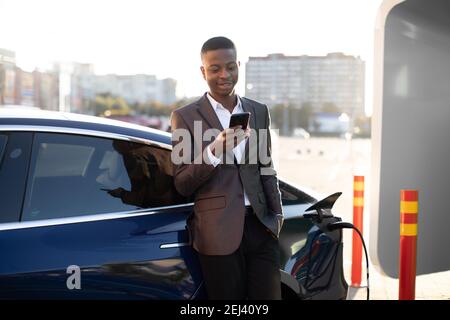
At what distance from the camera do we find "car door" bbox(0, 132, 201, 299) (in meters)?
2.40

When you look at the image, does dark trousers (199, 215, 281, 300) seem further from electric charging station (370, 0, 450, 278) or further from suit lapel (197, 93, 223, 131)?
electric charging station (370, 0, 450, 278)

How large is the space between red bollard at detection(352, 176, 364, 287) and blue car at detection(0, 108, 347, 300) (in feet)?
9.11

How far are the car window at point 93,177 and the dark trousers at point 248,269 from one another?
0.41 m

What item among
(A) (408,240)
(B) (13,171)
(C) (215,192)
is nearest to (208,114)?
(C) (215,192)

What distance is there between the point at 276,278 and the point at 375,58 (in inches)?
110

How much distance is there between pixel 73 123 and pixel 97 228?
1.66 feet

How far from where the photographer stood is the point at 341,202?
1177cm

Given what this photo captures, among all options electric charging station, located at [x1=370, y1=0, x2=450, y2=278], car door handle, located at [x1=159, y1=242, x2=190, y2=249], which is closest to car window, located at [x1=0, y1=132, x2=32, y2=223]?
Result: car door handle, located at [x1=159, y1=242, x2=190, y2=249]

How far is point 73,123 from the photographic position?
2.71 meters

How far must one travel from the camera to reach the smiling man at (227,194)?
8.18ft

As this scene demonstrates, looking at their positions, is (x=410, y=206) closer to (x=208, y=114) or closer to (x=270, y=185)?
(x=270, y=185)

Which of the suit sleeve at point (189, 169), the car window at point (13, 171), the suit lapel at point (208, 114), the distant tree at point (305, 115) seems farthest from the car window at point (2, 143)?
the distant tree at point (305, 115)

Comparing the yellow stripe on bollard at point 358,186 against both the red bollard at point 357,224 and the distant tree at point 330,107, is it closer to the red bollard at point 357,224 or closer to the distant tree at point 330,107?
the red bollard at point 357,224

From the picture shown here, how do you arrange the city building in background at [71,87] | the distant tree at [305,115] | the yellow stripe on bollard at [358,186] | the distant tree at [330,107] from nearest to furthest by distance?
1. the yellow stripe on bollard at [358,186]
2. the city building in background at [71,87]
3. the distant tree at [305,115]
4. the distant tree at [330,107]
